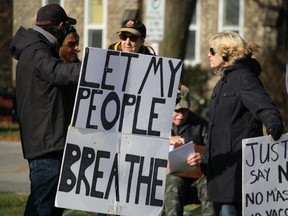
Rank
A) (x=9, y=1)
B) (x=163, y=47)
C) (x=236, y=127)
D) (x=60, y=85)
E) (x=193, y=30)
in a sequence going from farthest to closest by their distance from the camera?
(x=9, y=1)
(x=193, y=30)
(x=163, y=47)
(x=236, y=127)
(x=60, y=85)

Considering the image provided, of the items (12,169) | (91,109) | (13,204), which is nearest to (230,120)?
(91,109)

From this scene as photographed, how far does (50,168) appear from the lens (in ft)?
23.3

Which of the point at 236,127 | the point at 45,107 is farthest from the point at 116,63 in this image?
the point at 236,127

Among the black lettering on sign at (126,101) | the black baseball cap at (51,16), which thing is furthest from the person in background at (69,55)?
the black lettering on sign at (126,101)

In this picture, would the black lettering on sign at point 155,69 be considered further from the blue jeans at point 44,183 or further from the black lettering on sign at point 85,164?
the blue jeans at point 44,183

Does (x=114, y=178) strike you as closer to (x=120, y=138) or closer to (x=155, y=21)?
(x=120, y=138)

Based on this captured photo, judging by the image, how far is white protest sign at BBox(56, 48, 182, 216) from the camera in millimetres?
7023

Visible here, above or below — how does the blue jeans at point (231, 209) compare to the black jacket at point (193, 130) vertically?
below

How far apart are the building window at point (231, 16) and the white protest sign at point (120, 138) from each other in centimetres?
1921

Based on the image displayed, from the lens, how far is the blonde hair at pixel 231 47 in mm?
7410

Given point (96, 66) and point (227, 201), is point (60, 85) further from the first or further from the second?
point (227, 201)

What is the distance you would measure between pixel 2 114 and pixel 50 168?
16027 mm

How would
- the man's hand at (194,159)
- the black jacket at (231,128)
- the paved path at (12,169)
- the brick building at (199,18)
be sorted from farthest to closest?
the brick building at (199,18), the paved path at (12,169), the man's hand at (194,159), the black jacket at (231,128)

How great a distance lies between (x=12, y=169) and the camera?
14.1m
